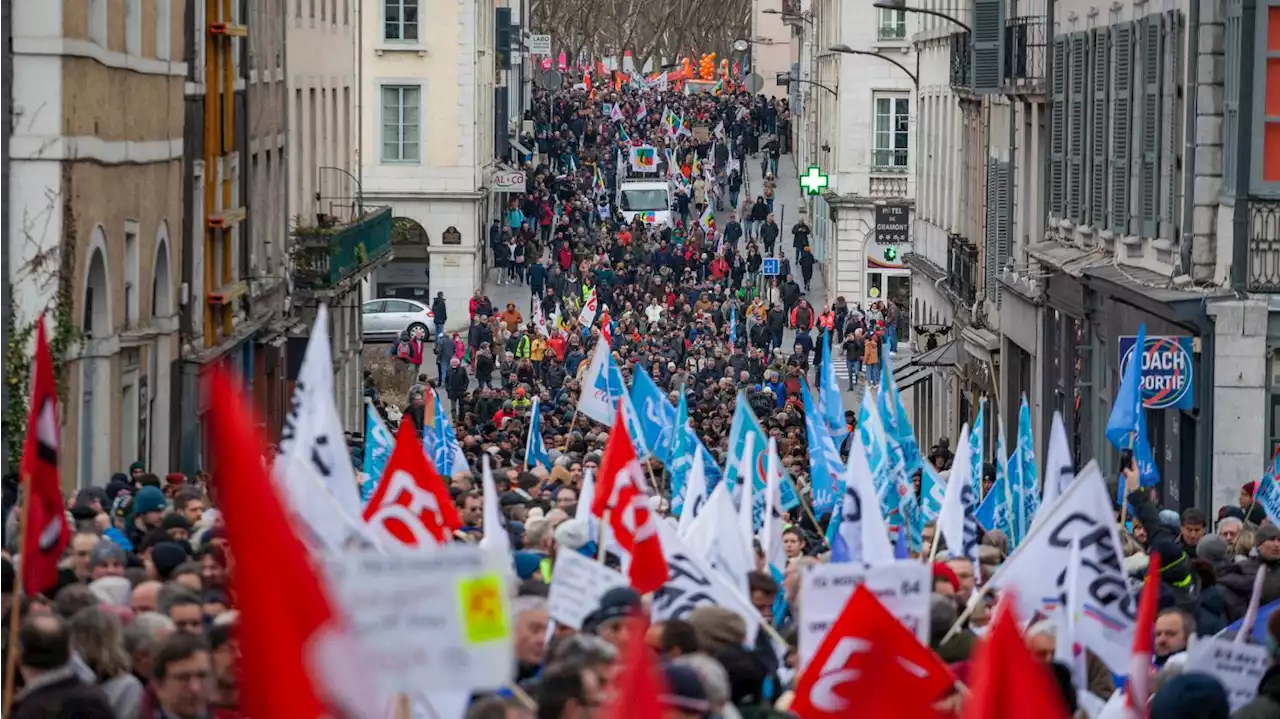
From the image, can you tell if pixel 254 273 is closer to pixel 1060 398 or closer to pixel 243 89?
pixel 243 89

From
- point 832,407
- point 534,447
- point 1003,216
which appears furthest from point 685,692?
point 1003,216

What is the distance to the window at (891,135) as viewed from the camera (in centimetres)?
6894

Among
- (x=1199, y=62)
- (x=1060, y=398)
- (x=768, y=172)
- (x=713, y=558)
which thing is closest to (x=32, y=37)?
(x=1199, y=62)

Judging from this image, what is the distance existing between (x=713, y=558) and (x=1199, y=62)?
13.1 meters

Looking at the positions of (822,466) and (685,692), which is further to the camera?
(822,466)

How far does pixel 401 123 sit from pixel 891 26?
11.2 m

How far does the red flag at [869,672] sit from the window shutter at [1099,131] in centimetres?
2224

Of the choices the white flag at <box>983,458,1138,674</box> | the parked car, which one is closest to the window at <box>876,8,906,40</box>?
the parked car

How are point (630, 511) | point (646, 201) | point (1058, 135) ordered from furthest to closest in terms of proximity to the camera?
1. point (646, 201)
2. point (1058, 135)
3. point (630, 511)

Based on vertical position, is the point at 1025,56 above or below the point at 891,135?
above

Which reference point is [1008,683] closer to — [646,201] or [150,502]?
[150,502]

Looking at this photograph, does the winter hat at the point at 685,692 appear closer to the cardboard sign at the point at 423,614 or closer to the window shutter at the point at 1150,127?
the cardboard sign at the point at 423,614

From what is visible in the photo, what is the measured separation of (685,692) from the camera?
9219 mm

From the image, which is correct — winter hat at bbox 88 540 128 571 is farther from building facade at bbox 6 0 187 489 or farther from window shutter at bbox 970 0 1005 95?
window shutter at bbox 970 0 1005 95
